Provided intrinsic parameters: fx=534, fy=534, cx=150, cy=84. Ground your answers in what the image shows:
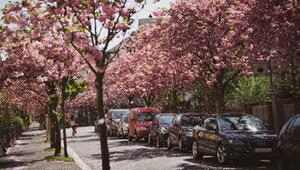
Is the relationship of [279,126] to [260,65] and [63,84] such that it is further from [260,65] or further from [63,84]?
[63,84]

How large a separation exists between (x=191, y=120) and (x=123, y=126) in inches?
545

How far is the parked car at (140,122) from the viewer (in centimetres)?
3123

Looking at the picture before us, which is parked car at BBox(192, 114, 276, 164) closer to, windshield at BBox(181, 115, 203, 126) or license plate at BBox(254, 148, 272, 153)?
license plate at BBox(254, 148, 272, 153)

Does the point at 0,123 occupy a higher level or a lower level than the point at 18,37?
lower

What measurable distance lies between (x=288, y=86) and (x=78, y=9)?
17100mm

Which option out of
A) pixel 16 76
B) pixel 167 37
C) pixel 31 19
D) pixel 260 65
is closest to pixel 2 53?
pixel 16 76

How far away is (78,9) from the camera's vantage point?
34.1 feet

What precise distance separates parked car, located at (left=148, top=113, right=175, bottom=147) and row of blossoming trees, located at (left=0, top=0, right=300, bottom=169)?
257cm

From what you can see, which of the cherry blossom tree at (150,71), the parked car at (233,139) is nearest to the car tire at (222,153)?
the parked car at (233,139)

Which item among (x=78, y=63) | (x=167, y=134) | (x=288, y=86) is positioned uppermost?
(x=78, y=63)

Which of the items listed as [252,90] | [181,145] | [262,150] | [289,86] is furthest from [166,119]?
[252,90]

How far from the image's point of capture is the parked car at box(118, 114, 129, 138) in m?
36.0

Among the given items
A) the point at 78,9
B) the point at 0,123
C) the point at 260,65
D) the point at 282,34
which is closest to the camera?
the point at 78,9

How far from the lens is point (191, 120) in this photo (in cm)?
2309
